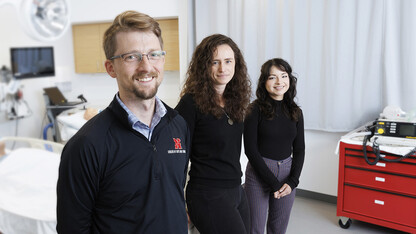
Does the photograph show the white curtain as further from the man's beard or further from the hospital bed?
the hospital bed

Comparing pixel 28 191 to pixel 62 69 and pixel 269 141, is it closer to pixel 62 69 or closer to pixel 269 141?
pixel 62 69

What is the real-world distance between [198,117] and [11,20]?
3.02 feet

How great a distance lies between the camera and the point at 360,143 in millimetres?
2477

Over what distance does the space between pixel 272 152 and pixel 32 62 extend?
147 cm

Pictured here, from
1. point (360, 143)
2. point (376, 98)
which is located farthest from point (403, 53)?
point (360, 143)

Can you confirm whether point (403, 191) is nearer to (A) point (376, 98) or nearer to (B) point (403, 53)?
(A) point (376, 98)

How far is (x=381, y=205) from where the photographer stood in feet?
8.07

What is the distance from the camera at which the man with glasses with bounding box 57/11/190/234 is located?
2.74 feet

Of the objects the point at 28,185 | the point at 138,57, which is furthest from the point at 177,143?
the point at 28,185

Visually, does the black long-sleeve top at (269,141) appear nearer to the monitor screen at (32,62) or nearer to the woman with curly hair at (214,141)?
the woman with curly hair at (214,141)

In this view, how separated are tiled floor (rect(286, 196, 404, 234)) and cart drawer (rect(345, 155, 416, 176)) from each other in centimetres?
55

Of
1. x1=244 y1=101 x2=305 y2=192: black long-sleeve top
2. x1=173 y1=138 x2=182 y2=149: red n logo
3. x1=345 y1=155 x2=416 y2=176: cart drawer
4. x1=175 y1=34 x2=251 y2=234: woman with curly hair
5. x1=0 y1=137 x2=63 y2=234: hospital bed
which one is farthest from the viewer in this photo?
x1=345 y1=155 x2=416 y2=176: cart drawer

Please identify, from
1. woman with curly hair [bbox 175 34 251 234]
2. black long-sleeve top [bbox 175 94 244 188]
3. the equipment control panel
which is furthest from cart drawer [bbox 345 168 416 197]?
black long-sleeve top [bbox 175 94 244 188]

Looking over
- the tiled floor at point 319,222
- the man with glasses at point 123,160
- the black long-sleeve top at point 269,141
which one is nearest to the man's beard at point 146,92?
the man with glasses at point 123,160
